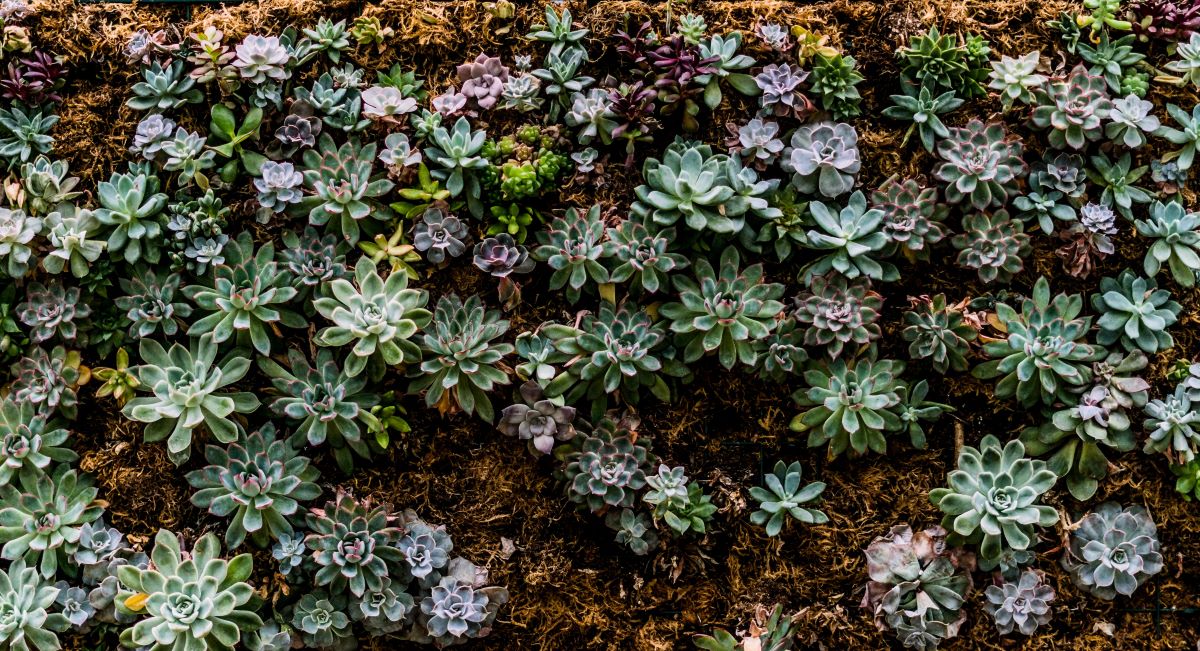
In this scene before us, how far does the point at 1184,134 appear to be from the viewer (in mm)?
3193

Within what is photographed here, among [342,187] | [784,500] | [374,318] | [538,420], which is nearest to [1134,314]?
[784,500]

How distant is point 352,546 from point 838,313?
67.3 inches

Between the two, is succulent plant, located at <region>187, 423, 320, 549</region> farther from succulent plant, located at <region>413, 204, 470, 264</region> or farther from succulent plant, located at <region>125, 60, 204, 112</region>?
succulent plant, located at <region>125, 60, 204, 112</region>

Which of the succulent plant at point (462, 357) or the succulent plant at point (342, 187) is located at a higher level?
the succulent plant at point (342, 187)

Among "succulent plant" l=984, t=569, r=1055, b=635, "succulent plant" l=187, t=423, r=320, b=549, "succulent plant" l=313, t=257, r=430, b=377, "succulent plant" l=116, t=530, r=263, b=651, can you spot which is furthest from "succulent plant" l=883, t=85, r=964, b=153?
"succulent plant" l=116, t=530, r=263, b=651

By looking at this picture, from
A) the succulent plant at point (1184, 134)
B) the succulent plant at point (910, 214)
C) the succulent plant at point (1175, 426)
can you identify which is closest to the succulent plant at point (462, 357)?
the succulent plant at point (910, 214)

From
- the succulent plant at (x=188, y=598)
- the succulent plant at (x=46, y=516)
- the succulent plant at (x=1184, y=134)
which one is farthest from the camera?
the succulent plant at (x=1184, y=134)

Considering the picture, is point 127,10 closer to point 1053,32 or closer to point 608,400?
point 608,400

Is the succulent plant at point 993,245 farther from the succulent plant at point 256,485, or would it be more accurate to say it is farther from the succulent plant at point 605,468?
the succulent plant at point 256,485

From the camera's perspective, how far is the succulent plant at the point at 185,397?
120 inches

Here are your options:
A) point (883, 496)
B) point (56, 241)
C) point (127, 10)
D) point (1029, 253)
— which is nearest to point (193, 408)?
point (56, 241)

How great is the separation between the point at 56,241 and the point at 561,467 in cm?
179

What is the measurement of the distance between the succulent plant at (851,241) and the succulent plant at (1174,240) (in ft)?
2.72

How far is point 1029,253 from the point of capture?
126 inches
